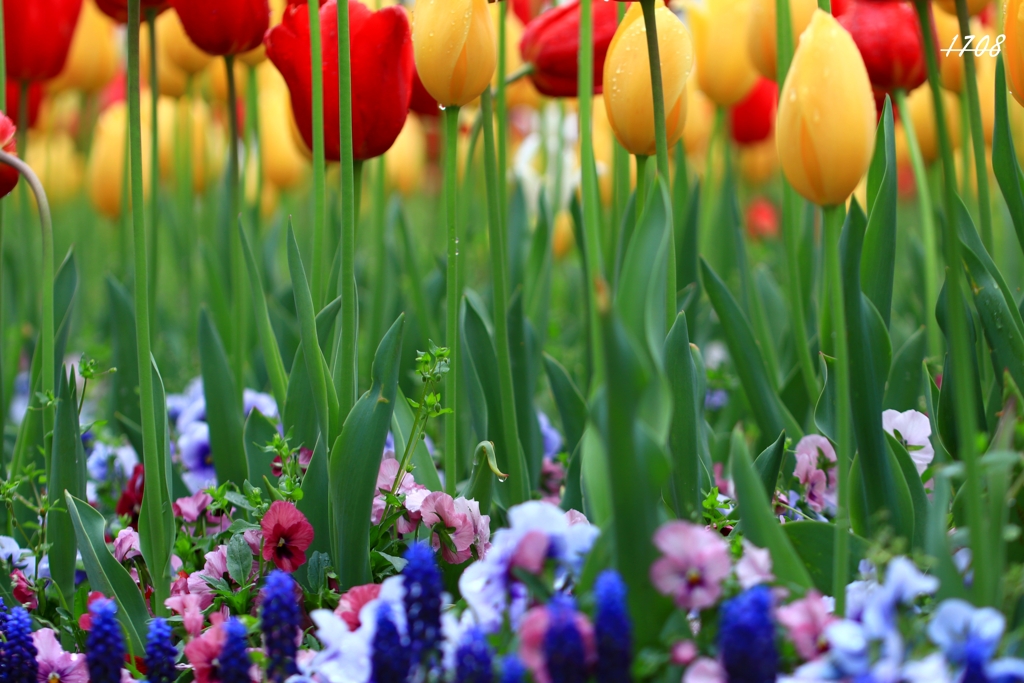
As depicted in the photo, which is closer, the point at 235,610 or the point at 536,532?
the point at 536,532

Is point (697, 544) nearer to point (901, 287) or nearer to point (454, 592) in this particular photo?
point (454, 592)

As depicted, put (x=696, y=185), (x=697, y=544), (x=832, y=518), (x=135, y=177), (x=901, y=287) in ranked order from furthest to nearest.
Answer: (x=901, y=287), (x=696, y=185), (x=832, y=518), (x=135, y=177), (x=697, y=544)

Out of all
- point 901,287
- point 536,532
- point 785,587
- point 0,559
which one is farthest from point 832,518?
point 901,287

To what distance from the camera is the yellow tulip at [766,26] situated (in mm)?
1125

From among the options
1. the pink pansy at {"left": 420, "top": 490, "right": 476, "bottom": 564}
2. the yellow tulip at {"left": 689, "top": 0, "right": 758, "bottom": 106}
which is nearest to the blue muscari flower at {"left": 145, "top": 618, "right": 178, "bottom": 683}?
the pink pansy at {"left": 420, "top": 490, "right": 476, "bottom": 564}

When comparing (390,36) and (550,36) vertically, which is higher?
(550,36)

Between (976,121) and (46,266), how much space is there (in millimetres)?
867

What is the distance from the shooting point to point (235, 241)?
121cm

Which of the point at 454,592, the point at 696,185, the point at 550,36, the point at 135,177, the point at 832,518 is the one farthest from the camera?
the point at 696,185

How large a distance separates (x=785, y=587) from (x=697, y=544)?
0.11 m

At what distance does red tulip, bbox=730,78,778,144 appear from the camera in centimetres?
→ 248

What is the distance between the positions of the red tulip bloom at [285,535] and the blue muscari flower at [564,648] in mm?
348

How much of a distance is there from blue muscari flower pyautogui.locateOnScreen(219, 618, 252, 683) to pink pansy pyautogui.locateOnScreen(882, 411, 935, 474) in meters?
0.68

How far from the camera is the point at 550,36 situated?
119cm
